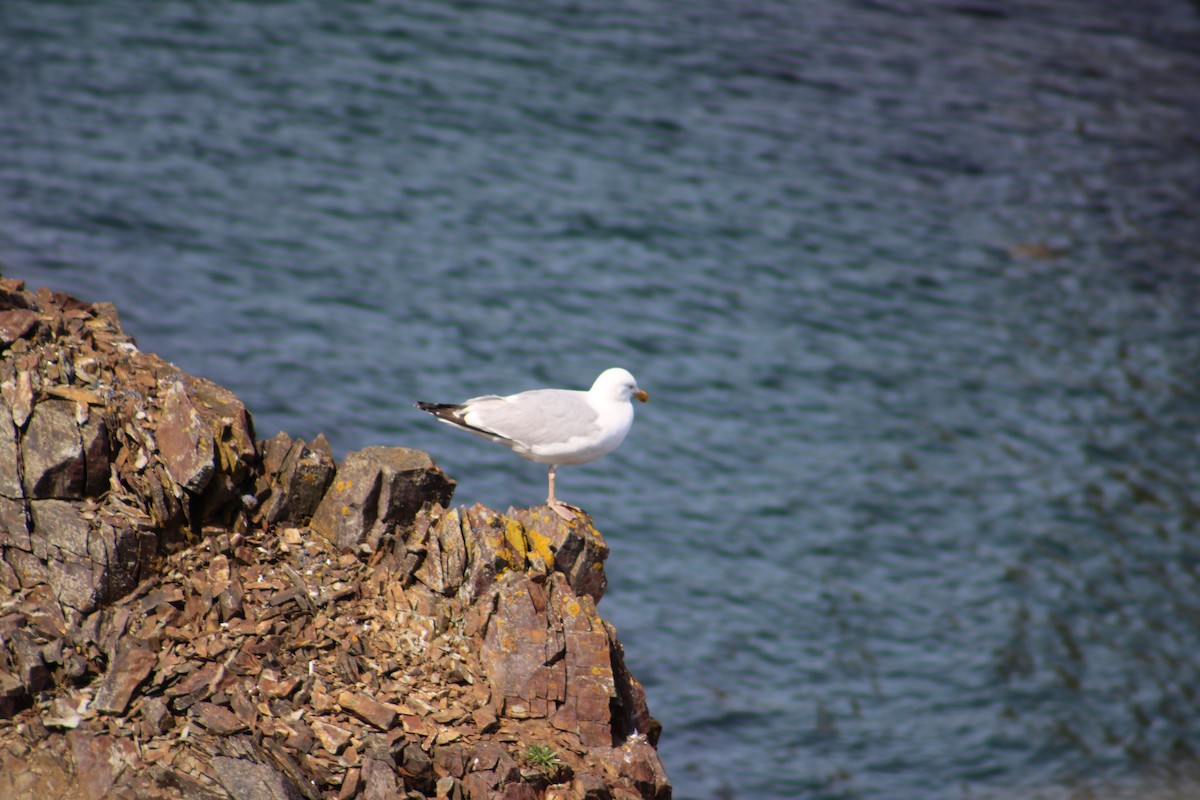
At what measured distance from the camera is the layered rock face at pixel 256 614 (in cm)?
846

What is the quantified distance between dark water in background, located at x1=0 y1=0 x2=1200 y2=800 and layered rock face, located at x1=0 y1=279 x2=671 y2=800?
8.04 m

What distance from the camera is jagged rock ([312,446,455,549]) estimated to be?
10.1 meters

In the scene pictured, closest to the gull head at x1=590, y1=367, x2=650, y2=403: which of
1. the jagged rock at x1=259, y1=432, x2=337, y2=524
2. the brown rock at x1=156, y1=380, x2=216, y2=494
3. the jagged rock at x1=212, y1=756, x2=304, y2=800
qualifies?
the jagged rock at x1=259, y1=432, x2=337, y2=524

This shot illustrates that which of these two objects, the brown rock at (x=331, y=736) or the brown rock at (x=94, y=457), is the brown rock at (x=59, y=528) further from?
the brown rock at (x=331, y=736)

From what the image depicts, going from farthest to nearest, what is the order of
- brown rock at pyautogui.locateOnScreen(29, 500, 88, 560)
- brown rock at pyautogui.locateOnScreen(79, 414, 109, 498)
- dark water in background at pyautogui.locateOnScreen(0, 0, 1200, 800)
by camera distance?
dark water in background at pyautogui.locateOnScreen(0, 0, 1200, 800), brown rock at pyautogui.locateOnScreen(79, 414, 109, 498), brown rock at pyautogui.locateOnScreen(29, 500, 88, 560)

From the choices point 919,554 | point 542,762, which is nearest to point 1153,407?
point 919,554

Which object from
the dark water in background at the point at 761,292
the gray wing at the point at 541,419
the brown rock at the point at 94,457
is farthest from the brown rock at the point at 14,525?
the dark water in background at the point at 761,292

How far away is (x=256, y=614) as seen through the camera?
30.5 ft

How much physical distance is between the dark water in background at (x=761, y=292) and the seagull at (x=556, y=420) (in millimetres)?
7850

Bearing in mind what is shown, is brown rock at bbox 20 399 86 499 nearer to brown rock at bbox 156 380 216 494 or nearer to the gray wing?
brown rock at bbox 156 380 216 494

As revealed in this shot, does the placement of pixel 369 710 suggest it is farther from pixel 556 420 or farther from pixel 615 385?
pixel 615 385

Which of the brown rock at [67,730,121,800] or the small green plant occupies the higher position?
the brown rock at [67,730,121,800]

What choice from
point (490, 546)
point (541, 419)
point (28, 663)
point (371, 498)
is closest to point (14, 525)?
point (28, 663)

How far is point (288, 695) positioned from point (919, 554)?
17119mm
